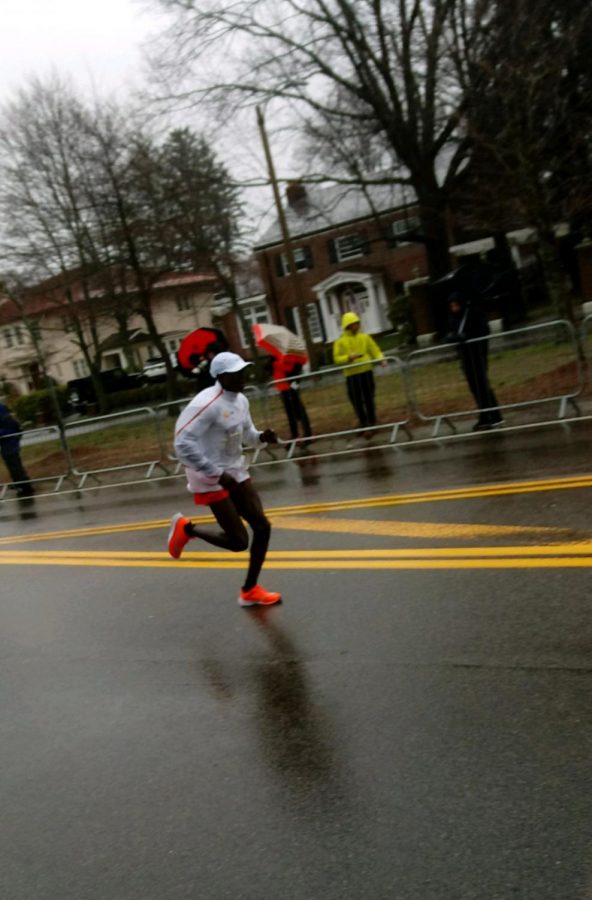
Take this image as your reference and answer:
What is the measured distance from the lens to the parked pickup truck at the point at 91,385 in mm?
49194

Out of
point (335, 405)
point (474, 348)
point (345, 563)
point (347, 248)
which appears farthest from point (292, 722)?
point (347, 248)

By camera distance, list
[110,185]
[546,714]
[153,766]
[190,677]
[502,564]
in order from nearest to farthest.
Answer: [546,714] < [153,766] < [190,677] < [502,564] < [110,185]

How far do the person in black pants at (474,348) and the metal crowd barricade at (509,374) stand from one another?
3.7 inches

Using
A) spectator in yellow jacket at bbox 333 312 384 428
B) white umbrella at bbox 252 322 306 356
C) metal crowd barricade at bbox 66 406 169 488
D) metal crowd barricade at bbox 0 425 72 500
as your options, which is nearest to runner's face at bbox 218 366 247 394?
spectator in yellow jacket at bbox 333 312 384 428

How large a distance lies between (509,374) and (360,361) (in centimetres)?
224

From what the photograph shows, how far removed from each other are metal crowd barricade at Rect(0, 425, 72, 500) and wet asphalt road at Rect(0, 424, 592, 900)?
10.7m

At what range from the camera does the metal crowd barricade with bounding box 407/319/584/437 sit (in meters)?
12.7

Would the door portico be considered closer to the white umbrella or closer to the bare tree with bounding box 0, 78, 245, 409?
the bare tree with bounding box 0, 78, 245, 409

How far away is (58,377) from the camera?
71.3m

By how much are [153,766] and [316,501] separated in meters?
6.10

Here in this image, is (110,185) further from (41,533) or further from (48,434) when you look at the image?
(41,533)

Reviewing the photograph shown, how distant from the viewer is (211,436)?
21.7 ft

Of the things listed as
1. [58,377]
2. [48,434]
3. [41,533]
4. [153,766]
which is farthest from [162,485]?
[58,377]

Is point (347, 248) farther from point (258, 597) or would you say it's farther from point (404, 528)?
point (258, 597)
